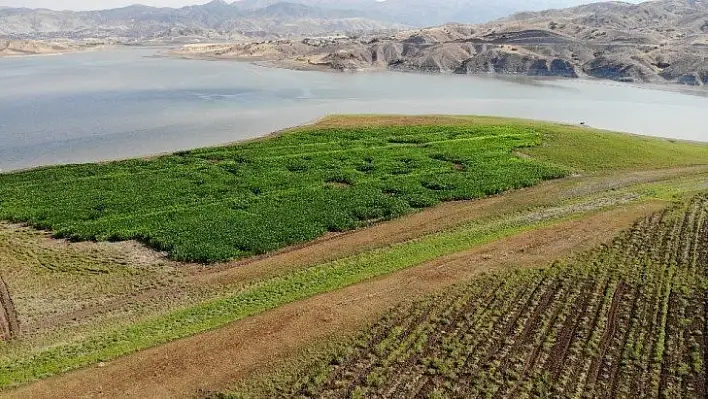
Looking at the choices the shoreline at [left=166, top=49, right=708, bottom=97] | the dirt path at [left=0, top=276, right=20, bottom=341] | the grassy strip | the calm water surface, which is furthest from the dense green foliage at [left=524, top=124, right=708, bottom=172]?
the shoreline at [left=166, top=49, right=708, bottom=97]

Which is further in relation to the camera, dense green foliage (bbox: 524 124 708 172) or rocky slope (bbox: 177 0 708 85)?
rocky slope (bbox: 177 0 708 85)

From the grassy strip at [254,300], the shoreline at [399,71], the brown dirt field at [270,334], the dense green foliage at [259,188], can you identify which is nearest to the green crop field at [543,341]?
the brown dirt field at [270,334]

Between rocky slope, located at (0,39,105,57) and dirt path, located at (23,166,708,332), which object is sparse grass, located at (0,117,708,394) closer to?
dirt path, located at (23,166,708,332)

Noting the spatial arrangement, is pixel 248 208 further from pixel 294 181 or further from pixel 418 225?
pixel 418 225

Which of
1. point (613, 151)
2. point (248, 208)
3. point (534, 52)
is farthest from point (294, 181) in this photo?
point (534, 52)

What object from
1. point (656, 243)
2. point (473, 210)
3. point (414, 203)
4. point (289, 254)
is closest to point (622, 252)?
point (656, 243)

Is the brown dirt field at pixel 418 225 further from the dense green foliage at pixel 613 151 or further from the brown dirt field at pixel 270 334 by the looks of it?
the brown dirt field at pixel 270 334
